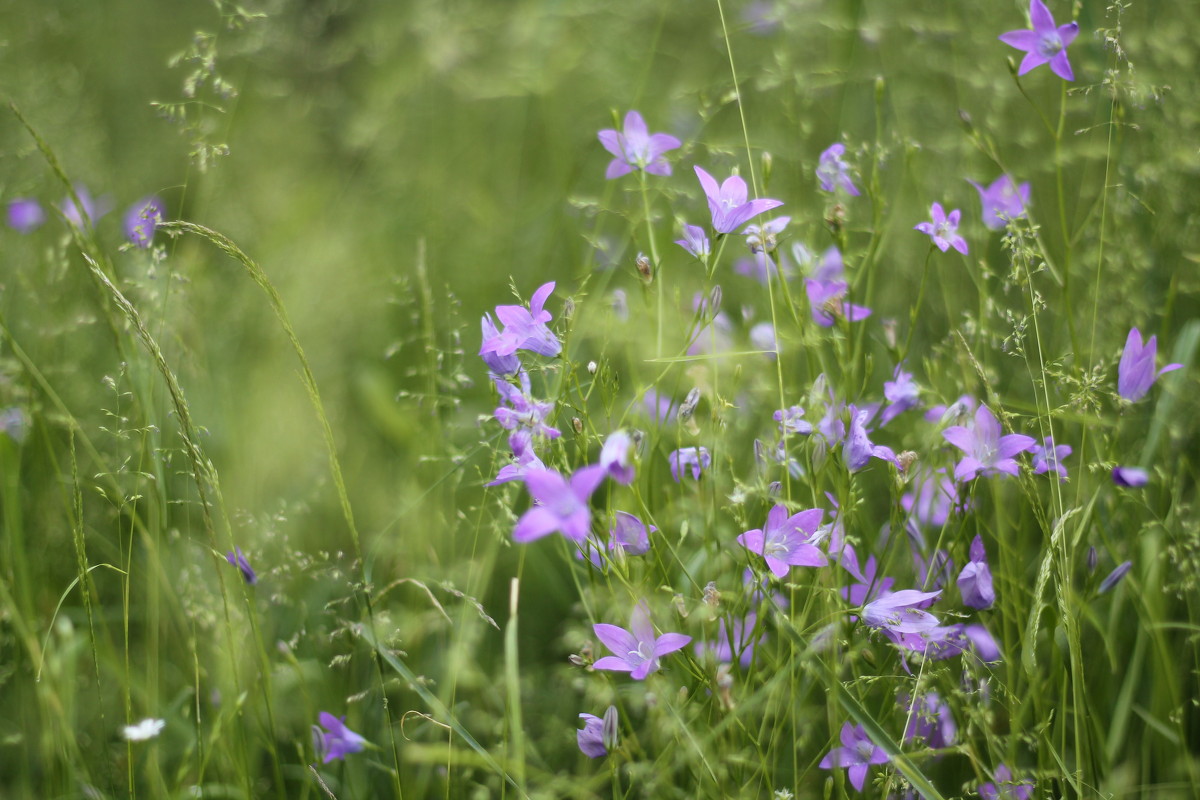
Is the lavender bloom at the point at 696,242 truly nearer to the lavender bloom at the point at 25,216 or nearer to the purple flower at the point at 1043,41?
the purple flower at the point at 1043,41

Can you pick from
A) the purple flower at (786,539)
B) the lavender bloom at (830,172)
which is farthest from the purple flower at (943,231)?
the purple flower at (786,539)

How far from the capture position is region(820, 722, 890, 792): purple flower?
→ 1130mm

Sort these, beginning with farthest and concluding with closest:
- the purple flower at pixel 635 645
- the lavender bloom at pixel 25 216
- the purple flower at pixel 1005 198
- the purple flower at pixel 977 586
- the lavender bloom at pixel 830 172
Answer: the lavender bloom at pixel 25 216
the purple flower at pixel 1005 198
the lavender bloom at pixel 830 172
the purple flower at pixel 977 586
the purple flower at pixel 635 645

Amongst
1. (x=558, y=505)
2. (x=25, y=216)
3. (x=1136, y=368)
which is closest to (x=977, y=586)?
(x=1136, y=368)

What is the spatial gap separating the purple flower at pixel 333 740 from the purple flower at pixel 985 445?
3.32 feet

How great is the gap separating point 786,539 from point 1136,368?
2.11 ft

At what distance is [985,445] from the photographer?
1133 millimetres

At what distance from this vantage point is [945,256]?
2314 millimetres

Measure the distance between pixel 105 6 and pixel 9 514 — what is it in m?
3.54

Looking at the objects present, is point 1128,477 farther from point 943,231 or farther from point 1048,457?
point 943,231

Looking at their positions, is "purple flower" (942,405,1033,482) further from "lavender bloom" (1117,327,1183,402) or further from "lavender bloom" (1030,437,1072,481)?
"lavender bloom" (1117,327,1183,402)

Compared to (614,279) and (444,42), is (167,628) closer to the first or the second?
(614,279)

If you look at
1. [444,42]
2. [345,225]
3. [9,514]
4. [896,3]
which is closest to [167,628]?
[9,514]

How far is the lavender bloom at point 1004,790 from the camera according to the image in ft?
3.54
